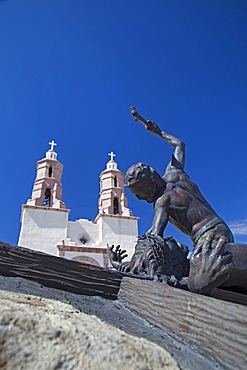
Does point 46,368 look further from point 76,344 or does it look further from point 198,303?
point 198,303

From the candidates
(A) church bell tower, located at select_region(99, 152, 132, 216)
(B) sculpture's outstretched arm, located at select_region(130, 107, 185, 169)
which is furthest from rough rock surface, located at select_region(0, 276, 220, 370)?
(A) church bell tower, located at select_region(99, 152, 132, 216)

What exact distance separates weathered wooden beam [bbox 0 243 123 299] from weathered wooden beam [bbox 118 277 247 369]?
364 mm

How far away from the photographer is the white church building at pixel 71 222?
715 inches

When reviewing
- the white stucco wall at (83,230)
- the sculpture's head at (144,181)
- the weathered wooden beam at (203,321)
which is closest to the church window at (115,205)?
the white stucco wall at (83,230)

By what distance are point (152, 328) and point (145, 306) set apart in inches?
7.1

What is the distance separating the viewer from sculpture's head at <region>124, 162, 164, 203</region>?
8.43ft

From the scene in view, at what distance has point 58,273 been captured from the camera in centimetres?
152

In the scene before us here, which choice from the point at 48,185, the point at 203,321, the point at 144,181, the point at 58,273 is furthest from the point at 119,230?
the point at 203,321

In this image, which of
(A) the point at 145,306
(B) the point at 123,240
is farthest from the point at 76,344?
(B) the point at 123,240

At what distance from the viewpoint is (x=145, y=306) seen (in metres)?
1.23

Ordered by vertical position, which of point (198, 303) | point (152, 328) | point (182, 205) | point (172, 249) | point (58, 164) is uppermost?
point (58, 164)

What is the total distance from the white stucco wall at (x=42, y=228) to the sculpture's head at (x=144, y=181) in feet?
55.2

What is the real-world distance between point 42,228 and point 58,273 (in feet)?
61.0

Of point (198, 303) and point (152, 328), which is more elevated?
point (198, 303)
